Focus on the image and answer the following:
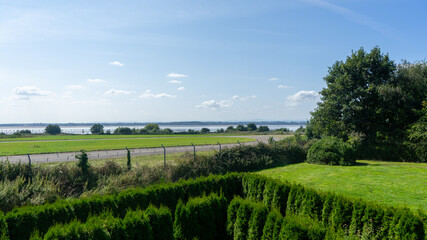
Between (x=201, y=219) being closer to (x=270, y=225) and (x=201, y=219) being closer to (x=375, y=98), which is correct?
(x=270, y=225)

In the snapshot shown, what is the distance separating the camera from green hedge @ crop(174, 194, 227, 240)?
8164 mm

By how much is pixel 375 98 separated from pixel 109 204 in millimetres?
25923

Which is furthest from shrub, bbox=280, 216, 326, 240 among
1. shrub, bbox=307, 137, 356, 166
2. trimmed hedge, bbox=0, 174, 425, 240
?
shrub, bbox=307, 137, 356, 166

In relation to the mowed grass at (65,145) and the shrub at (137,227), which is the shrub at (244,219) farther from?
the mowed grass at (65,145)

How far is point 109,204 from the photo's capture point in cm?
883

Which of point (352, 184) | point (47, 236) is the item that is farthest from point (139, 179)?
point (352, 184)

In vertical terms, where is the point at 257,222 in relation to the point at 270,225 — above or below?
below

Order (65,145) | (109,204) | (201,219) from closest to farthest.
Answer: (201,219) → (109,204) → (65,145)

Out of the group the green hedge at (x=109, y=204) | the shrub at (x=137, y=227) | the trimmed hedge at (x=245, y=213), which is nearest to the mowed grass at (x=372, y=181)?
the green hedge at (x=109, y=204)

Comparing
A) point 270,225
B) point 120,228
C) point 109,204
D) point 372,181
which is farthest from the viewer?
point 372,181

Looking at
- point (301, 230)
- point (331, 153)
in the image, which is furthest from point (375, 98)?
point (301, 230)

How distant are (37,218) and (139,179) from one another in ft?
23.1

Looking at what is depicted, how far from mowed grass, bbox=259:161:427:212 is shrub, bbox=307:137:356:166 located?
120cm

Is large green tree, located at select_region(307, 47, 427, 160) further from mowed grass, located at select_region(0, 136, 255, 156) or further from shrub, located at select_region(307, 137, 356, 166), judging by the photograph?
mowed grass, located at select_region(0, 136, 255, 156)
